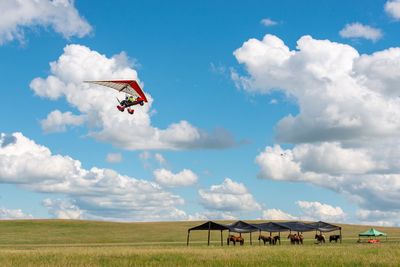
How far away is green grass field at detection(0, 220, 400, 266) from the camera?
35.3 metres

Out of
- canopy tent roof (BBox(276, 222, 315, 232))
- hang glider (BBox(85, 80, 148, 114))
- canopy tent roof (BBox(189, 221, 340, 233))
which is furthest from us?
canopy tent roof (BBox(276, 222, 315, 232))

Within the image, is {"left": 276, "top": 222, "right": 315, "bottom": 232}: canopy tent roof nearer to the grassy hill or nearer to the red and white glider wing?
the grassy hill

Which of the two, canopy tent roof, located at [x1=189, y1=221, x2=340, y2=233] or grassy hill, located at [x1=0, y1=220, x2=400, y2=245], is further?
grassy hill, located at [x1=0, y1=220, x2=400, y2=245]

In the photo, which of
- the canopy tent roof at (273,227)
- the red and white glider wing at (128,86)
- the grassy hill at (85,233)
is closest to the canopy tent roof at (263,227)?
the canopy tent roof at (273,227)

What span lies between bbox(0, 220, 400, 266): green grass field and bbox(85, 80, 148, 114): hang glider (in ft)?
41.2

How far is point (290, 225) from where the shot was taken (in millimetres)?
80625

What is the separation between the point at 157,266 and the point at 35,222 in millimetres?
101709

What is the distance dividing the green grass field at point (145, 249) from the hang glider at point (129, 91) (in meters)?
12.6

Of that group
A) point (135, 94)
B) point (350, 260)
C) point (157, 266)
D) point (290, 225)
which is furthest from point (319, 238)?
point (157, 266)

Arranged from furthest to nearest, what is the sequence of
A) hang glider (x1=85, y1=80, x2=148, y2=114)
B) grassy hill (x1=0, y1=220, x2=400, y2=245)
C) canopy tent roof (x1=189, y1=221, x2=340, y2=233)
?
grassy hill (x1=0, y1=220, x2=400, y2=245)
canopy tent roof (x1=189, y1=221, x2=340, y2=233)
hang glider (x1=85, y1=80, x2=148, y2=114)

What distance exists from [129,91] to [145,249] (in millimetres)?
15296

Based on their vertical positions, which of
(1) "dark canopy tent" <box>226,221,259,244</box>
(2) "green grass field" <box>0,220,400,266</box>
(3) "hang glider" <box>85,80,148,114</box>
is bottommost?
(2) "green grass field" <box>0,220,400,266</box>

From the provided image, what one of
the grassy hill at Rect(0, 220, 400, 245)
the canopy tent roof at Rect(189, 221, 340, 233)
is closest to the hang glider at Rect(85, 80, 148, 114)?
the canopy tent roof at Rect(189, 221, 340, 233)

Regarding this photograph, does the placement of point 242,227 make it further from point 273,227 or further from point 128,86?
point 128,86
